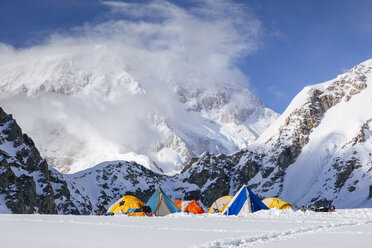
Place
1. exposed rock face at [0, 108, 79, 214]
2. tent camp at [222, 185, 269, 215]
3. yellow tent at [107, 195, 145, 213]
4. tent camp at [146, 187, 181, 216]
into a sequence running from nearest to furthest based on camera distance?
tent camp at [222, 185, 269, 215] < tent camp at [146, 187, 181, 216] < yellow tent at [107, 195, 145, 213] < exposed rock face at [0, 108, 79, 214]

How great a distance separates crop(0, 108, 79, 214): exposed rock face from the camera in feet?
360

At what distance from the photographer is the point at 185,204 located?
72375mm

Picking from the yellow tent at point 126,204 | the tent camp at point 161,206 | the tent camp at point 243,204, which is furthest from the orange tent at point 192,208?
the tent camp at point 243,204

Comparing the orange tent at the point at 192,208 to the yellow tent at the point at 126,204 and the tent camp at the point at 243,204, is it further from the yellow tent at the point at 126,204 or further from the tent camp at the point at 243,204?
the tent camp at the point at 243,204

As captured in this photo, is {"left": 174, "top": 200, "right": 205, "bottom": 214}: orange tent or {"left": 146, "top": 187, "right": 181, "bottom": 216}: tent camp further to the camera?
{"left": 174, "top": 200, "right": 205, "bottom": 214}: orange tent

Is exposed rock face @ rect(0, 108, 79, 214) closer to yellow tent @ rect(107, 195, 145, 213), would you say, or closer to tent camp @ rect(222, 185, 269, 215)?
yellow tent @ rect(107, 195, 145, 213)

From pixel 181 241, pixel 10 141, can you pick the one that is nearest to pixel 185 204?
pixel 181 241

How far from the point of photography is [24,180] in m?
122

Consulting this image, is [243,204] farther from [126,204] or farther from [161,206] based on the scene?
[126,204]

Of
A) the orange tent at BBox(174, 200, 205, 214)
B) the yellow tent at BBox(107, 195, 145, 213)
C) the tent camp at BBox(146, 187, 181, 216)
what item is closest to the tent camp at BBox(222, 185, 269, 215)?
the tent camp at BBox(146, 187, 181, 216)

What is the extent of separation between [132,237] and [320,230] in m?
11.6

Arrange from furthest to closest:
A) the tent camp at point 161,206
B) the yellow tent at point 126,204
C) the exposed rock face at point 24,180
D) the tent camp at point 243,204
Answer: the exposed rock face at point 24,180
the yellow tent at point 126,204
the tent camp at point 161,206
the tent camp at point 243,204

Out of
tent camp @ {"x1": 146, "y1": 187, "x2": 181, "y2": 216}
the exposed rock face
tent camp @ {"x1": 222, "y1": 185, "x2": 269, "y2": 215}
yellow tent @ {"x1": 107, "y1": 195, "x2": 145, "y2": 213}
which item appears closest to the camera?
tent camp @ {"x1": 222, "y1": 185, "x2": 269, "y2": 215}

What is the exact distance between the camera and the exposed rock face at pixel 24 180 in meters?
110
